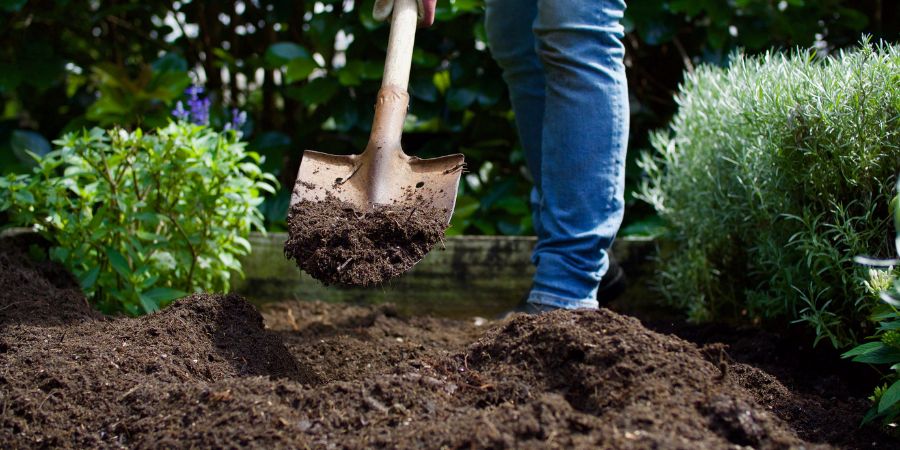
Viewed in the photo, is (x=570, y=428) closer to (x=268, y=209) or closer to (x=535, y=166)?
(x=535, y=166)

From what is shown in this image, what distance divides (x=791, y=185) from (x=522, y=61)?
92cm

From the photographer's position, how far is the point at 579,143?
2215mm

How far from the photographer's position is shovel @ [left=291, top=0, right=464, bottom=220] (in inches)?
84.0

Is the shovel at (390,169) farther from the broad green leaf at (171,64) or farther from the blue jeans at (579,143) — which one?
the broad green leaf at (171,64)

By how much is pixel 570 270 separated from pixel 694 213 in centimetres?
77

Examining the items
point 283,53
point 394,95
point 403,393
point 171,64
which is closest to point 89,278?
point 394,95

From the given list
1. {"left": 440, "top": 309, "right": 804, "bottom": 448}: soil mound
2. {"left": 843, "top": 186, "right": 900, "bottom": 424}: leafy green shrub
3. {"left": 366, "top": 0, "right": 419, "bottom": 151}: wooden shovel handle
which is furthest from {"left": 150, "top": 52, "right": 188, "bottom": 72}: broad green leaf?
{"left": 843, "top": 186, "right": 900, "bottom": 424}: leafy green shrub

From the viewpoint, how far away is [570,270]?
2.24 metres

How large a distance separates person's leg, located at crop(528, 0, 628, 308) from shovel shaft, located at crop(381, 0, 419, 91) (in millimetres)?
352

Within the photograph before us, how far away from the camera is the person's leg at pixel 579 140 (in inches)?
86.1

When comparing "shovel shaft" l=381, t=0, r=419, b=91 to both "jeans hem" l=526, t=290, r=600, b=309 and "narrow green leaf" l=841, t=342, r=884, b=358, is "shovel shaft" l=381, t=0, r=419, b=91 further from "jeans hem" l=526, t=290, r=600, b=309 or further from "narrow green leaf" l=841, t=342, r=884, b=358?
"narrow green leaf" l=841, t=342, r=884, b=358

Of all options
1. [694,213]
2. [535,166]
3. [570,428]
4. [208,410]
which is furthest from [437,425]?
[694,213]

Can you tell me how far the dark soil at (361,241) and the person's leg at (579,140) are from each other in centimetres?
42

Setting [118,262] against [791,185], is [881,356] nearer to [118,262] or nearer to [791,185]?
[791,185]
